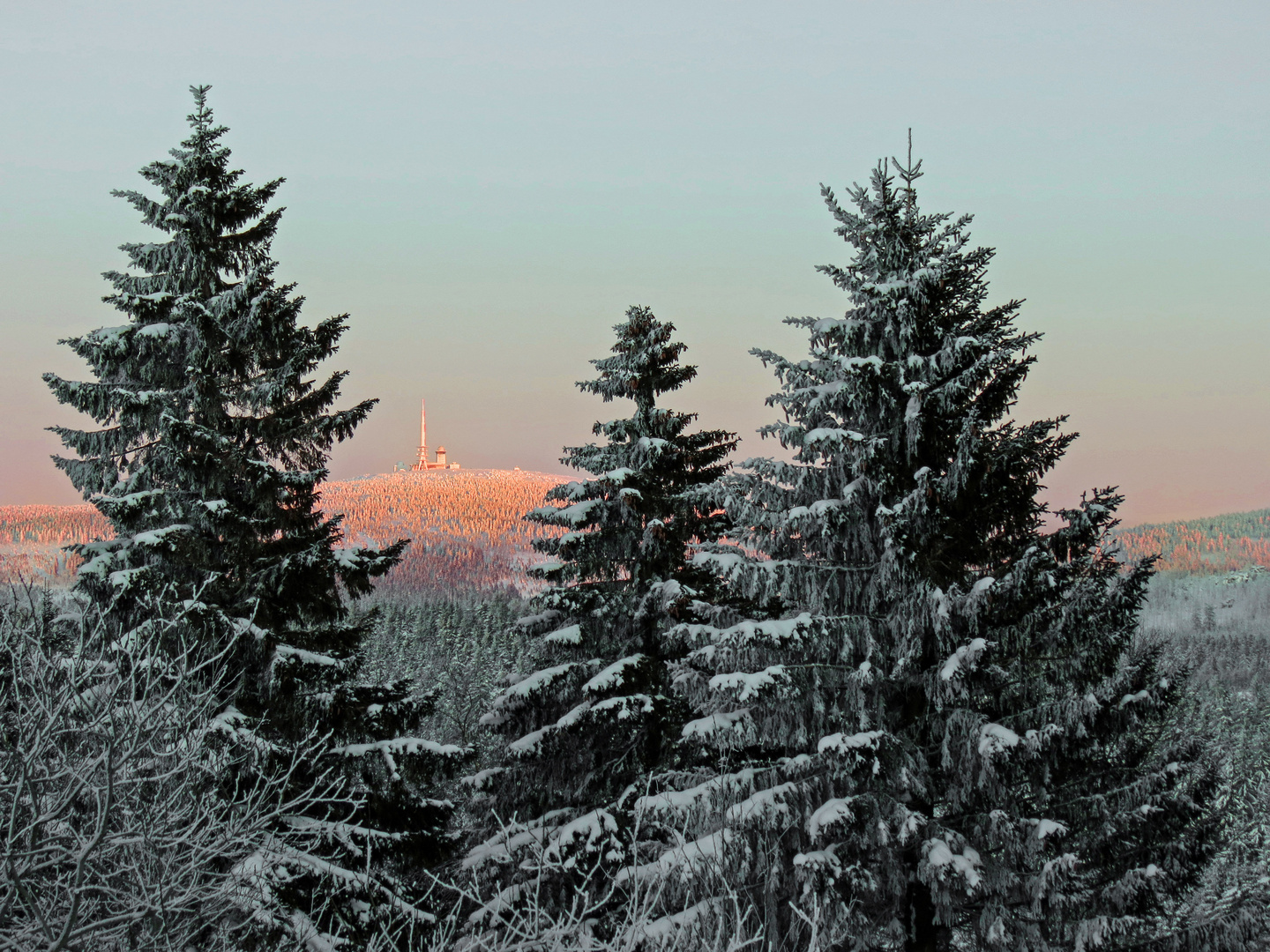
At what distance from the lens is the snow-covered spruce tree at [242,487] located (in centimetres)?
1162

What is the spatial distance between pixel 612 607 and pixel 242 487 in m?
5.96

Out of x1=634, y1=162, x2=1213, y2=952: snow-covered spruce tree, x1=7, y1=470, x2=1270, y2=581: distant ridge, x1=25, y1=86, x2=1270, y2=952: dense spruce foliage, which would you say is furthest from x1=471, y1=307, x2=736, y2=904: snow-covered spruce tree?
x1=7, y1=470, x2=1270, y2=581: distant ridge

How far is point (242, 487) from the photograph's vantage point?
41.5 ft

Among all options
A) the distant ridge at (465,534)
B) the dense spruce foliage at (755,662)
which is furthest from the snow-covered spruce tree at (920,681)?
the distant ridge at (465,534)

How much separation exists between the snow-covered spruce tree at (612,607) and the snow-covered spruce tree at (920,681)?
4.60 ft

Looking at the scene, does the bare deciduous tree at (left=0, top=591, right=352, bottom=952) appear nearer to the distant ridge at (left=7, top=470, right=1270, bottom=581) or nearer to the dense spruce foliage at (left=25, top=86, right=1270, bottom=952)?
the dense spruce foliage at (left=25, top=86, right=1270, bottom=952)

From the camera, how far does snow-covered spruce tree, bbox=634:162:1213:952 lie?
1117 centimetres

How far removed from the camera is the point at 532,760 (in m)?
14.9

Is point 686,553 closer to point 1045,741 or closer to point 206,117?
point 1045,741

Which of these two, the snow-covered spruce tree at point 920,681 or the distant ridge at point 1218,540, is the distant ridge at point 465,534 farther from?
the snow-covered spruce tree at point 920,681

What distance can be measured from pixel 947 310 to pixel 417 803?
1045 cm

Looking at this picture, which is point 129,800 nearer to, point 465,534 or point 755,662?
point 755,662

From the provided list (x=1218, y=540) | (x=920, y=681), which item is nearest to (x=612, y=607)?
(x=920, y=681)

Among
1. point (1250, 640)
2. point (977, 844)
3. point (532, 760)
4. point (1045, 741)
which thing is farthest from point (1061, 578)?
point (1250, 640)
